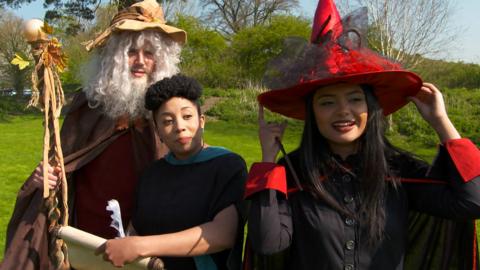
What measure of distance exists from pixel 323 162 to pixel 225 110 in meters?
15.2

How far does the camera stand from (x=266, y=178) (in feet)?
5.99

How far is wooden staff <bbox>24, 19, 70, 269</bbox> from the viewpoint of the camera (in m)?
2.12

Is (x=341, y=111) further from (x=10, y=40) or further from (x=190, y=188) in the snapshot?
(x=10, y=40)

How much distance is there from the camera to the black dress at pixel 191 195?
2.03 metres

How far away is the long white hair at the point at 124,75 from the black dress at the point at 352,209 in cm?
97

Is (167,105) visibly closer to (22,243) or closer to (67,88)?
(22,243)

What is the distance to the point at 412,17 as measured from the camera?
45.1 feet

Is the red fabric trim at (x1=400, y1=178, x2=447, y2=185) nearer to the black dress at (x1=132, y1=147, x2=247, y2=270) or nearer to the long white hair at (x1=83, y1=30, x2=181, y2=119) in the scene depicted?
the black dress at (x1=132, y1=147, x2=247, y2=270)

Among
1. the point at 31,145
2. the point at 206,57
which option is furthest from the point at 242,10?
the point at 31,145

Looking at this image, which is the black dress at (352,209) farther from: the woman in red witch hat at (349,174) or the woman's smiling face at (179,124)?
the woman's smiling face at (179,124)

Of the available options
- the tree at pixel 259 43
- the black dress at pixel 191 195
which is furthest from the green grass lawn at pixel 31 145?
the tree at pixel 259 43

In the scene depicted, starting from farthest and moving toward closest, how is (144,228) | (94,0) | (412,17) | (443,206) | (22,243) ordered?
(94,0)
(412,17)
(22,243)
(144,228)
(443,206)

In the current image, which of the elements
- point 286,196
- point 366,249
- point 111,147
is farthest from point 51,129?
point 366,249

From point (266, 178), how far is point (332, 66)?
460mm
